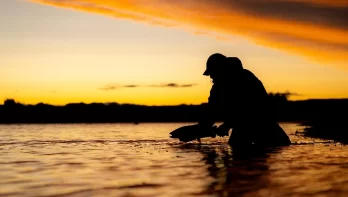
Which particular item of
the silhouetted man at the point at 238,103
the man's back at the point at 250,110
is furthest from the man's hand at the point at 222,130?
the man's back at the point at 250,110

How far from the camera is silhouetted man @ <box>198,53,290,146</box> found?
1623 cm

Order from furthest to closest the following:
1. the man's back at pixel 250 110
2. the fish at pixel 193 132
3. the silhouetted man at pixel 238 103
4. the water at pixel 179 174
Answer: the fish at pixel 193 132 → the silhouetted man at pixel 238 103 → the man's back at pixel 250 110 → the water at pixel 179 174

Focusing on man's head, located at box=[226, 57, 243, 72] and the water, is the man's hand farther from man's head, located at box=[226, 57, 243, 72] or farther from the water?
the water

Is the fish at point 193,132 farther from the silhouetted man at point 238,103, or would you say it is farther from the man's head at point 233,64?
the man's head at point 233,64

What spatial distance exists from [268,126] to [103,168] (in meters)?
7.06

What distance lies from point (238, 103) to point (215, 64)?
154 cm

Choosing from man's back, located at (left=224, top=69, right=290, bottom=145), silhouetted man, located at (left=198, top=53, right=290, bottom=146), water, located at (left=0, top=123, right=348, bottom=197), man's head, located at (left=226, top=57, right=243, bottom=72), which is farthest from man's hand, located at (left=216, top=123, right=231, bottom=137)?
water, located at (left=0, top=123, right=348, bottom=197)

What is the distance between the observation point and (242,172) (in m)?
9.83

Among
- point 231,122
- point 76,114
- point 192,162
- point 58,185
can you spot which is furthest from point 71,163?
point 76,114

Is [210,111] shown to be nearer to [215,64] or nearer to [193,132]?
[193,132]

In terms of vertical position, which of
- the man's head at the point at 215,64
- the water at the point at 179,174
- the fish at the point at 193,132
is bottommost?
the water at the point at 179,174

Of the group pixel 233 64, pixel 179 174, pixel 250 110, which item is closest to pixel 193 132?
pixel 250 110

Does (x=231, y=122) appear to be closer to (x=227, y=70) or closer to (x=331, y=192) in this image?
(x=227, y=70)

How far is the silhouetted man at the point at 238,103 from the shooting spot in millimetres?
16234
